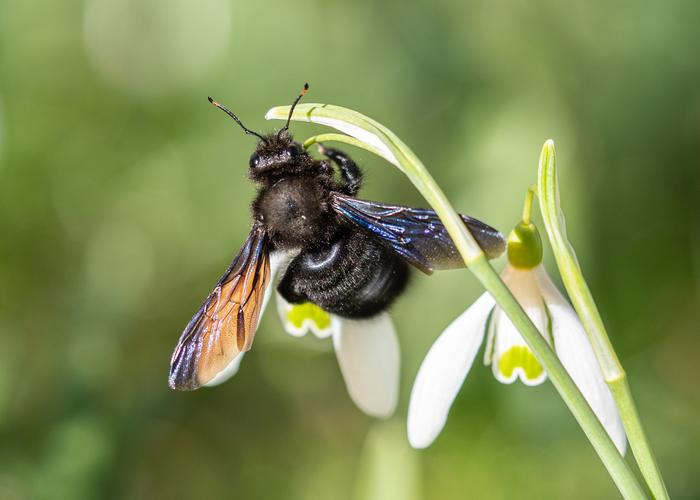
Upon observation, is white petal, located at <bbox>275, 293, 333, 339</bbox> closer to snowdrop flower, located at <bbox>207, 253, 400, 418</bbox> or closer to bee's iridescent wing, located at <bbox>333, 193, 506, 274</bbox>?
snowdrop flower, located at <bbox>207, 253, 400, 418</bbox>

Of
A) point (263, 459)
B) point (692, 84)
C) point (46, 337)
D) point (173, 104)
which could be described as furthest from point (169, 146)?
point (692, 84)

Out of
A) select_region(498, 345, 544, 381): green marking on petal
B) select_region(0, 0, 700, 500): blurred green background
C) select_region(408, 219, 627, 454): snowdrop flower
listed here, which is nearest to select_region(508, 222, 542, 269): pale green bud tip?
select_region(408, 219, 627, 454): snowdrop flower

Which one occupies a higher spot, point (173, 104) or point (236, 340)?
point (173, 104)

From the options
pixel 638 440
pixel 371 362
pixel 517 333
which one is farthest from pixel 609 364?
pixel 371 362

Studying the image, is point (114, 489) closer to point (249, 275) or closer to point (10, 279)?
point (10, 279)

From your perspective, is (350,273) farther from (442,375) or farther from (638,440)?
(638,440)

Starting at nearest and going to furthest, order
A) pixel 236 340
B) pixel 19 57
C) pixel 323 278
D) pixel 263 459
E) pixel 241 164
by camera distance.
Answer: pixel 236 340 → pixel 323 278 → pixel 263 459 → pixel 241 164 → pixel 19 57

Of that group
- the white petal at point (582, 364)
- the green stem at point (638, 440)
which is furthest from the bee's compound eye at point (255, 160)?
the green stem at point (638, 440)
